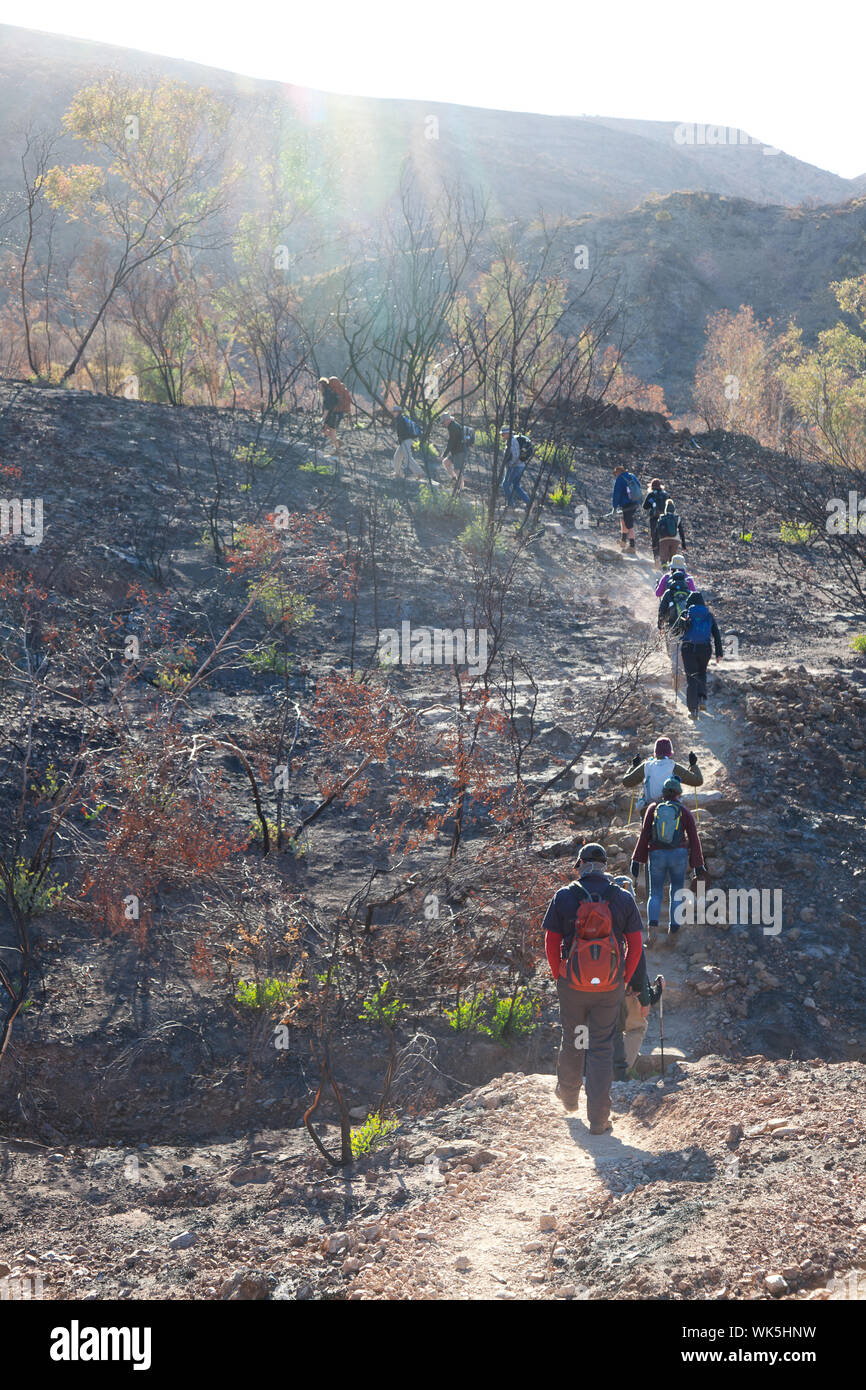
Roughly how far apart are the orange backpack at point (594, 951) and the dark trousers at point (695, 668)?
5323mm

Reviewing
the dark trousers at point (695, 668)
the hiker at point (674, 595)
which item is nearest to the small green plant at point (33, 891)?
the dark trousers at point (695, 668)

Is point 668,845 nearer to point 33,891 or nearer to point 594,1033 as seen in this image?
point 594,1033

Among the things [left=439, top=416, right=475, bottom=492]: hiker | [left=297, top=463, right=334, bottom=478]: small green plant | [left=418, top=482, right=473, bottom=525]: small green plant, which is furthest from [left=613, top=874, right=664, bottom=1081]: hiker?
[left=297, top=463, right=334, bottom=478]: small green plant

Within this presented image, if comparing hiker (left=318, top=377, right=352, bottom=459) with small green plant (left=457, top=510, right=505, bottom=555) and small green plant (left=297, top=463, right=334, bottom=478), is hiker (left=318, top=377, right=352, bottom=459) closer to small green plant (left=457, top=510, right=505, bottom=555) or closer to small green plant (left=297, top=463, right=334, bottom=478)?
small green plant (left=297, top=463, right=334, bottom=478)

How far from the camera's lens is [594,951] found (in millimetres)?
5176

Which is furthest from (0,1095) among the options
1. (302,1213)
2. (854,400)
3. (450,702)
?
(854,400)

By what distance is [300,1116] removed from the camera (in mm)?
6418

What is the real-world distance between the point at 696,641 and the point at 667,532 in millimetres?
5582

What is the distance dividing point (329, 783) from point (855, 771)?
15.6 feet

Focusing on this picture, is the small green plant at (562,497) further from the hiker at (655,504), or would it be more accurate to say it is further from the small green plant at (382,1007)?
the small green plant at (382,1007)

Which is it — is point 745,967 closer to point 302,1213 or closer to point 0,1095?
point 302,1213

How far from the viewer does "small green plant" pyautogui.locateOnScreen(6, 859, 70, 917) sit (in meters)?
7.75

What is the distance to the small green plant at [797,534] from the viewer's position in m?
19.7

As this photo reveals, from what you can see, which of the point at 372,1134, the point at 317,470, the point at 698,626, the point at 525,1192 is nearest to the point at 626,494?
the point at 317,470
